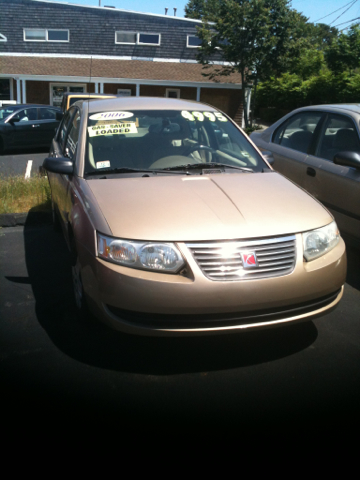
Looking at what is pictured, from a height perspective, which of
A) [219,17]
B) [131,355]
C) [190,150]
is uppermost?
[219,17]

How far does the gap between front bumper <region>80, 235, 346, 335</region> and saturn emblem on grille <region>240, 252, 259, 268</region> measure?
10 cm

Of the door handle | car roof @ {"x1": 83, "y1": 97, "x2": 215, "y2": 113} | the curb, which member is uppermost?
car roof @ {"x1": 83, "y1": 97, "x2": 215, "y2": 113}

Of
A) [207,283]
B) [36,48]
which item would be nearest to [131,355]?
[207,283]

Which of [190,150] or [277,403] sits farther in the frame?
[190,150]

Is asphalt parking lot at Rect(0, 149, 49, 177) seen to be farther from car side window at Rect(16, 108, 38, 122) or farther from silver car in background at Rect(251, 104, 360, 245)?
silver car in background at Rect(251, 104, 360, 245)

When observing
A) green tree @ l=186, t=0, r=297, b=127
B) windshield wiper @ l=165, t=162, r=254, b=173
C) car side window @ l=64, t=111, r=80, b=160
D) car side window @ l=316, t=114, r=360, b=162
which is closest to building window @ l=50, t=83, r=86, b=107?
green tree @ l=186, t=0, r=297, b=127

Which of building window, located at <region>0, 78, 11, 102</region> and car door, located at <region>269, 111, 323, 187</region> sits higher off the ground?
car door, located at <region>269, 111, 323, 187</region>

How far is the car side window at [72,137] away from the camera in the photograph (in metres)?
4.50

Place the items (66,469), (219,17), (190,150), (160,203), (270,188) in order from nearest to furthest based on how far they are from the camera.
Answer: (66,469) < (160,203) < (270,188) < (190,150) < (219,17)

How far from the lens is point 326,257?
329 centimetres

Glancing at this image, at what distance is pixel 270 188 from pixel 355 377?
4.88 ft

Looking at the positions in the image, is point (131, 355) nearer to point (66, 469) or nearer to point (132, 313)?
point (132, 313)


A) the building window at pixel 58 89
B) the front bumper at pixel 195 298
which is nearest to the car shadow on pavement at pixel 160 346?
the front bumper at pixel 195 298

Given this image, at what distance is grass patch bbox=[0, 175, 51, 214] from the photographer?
23.8 ft
